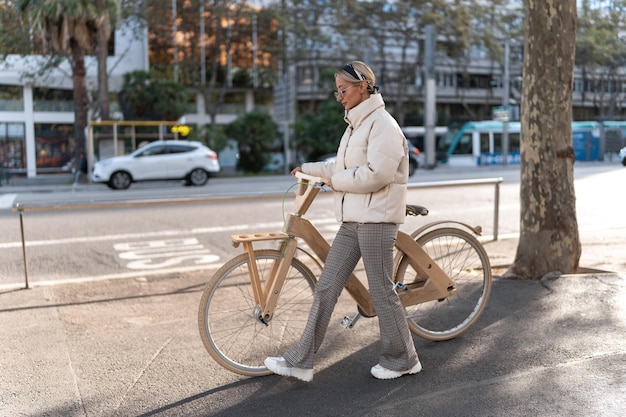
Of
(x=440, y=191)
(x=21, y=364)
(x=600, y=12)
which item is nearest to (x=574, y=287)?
(x=21, y=364)

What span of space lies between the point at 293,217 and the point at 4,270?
5253 mm

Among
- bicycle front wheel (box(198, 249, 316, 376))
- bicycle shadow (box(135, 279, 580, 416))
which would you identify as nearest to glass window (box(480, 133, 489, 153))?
bicycle shadow (box(135, 279, 580, 416))

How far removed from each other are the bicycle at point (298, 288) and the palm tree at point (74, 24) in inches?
992

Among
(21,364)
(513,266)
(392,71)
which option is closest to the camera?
(21,364)

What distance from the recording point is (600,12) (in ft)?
113

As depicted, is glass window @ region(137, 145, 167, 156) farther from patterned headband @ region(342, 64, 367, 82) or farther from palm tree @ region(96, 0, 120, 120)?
patterned headband @ region(342, 64, 367, 82)

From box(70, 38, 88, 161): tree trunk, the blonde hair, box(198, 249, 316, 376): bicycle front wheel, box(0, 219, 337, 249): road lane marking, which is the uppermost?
box(70, 38, 88, 161): tree trunk

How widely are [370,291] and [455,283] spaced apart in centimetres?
111

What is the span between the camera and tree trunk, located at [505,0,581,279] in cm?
610

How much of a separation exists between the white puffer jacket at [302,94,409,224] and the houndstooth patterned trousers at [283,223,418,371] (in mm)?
95

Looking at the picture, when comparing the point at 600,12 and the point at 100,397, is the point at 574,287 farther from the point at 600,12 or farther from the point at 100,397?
the point at 600,12

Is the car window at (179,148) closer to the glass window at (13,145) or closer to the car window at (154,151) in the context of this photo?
the car window at (154,151)

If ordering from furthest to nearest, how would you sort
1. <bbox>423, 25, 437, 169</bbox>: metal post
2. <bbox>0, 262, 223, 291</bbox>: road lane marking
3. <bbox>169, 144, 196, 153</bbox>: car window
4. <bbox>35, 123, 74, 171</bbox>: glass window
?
<bbox>35, 123, 74, 171</bbox>: glass window
<bbox>423, 25, 437, 169</bbox>: metal post
<bbox>169, 144, 196, 153</bbox>: car window
<bbox>0, 262, 223, 291</bbox>: road lane marking

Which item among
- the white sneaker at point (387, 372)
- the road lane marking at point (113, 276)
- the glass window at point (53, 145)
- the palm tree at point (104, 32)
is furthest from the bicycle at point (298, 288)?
the glass window at point (53, 145)
